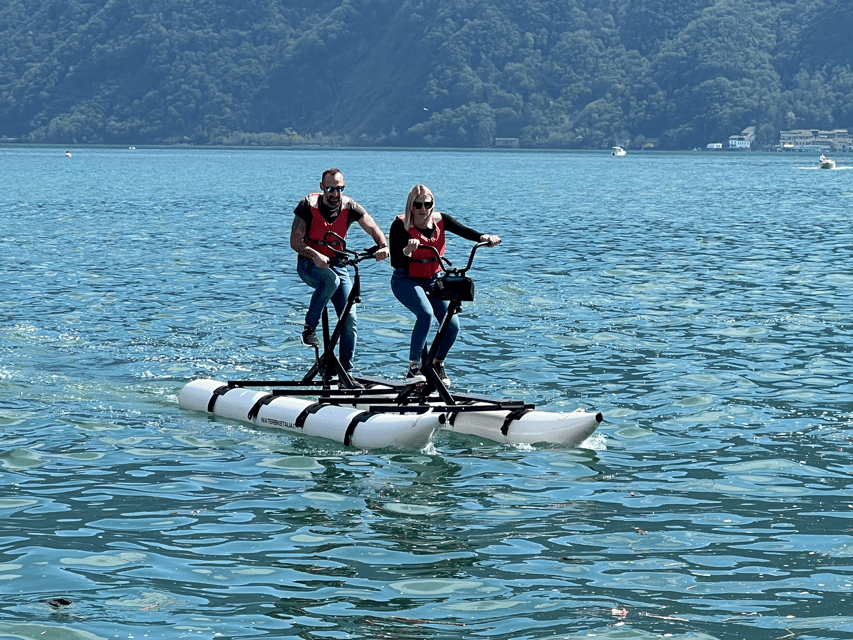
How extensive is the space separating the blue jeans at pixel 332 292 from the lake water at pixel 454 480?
57.6 inches

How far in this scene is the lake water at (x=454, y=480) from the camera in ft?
29.2

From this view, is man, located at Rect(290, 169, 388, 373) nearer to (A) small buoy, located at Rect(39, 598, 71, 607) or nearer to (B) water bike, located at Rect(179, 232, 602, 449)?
(B) water bike, located at Rect(179, 232, 602, 449)

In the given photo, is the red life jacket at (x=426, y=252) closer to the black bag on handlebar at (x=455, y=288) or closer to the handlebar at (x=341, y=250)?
the handlebar at (x=341, y=250)

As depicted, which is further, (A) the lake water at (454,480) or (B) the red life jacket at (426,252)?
(B) the red life jacket at (426,252)

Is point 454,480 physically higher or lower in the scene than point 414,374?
lower

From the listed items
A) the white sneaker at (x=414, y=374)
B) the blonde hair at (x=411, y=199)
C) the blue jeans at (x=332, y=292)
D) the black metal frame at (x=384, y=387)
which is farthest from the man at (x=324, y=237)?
the white sneaker at (x=414, y=374)

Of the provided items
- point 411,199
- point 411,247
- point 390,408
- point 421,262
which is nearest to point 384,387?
point 390,408

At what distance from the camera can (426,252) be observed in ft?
46.5

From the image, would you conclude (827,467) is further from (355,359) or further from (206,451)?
(355,359)

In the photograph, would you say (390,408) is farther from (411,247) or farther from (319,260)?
(319,260)

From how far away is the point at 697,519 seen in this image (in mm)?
10938

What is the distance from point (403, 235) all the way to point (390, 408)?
1859 millimetres

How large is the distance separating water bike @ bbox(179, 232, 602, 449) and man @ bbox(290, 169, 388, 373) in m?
0.16

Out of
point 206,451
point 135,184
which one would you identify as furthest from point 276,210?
point 206,451
